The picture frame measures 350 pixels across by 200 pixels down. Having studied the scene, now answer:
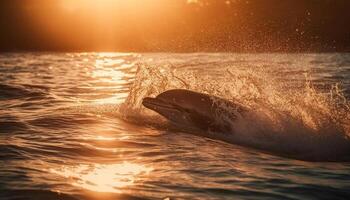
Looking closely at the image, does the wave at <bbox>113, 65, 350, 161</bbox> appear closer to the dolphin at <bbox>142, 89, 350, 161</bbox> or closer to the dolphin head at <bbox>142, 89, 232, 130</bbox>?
the dolphin at <bbox>142, 89, 350, 161</bbox>

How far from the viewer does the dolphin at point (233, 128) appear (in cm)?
1001

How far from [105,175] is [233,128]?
4178 mm

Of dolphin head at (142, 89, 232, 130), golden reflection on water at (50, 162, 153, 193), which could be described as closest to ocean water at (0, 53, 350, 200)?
golden reflection on water at (50, 162, 153, 193)

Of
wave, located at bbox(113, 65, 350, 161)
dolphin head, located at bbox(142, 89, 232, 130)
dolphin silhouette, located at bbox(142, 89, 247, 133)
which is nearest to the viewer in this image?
wave, located at bbox(113, 65, 350, 161)

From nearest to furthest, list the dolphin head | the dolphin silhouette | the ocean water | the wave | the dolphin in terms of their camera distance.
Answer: the ocean water < the dolphin < the wave < the dolphin silhouette < the dolphin head

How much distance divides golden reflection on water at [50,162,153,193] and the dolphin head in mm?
3393

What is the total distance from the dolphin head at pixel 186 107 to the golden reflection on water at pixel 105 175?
11.1 ft

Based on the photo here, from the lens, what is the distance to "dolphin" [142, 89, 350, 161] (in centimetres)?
1001

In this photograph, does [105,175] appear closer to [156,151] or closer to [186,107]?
[156,151]

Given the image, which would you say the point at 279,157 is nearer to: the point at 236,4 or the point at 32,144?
the point at 32,144

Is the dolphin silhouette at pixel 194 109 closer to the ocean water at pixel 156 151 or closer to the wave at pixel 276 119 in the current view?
the wave at pixel 276 119

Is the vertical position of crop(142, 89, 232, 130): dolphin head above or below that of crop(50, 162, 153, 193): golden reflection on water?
above

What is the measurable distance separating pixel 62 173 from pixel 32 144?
2.30 m

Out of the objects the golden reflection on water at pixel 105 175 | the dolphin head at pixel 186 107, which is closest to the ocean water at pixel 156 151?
the golden reflection on water at pixel 105 175
